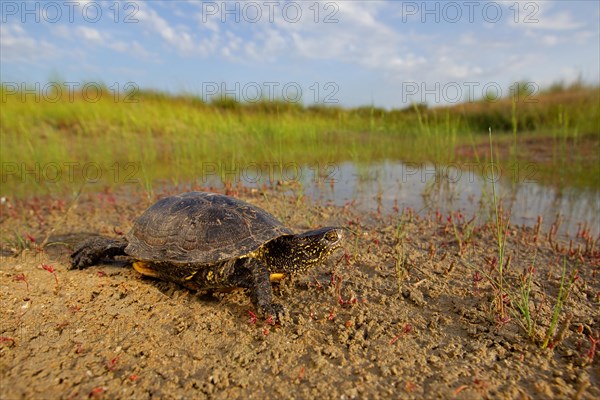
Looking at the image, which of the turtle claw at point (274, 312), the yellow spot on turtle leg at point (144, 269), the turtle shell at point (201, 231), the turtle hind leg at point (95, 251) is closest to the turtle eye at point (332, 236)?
the turtle shell at point (201, 231)

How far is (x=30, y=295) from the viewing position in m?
2.74

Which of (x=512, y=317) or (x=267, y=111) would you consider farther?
(x=267, y=111)

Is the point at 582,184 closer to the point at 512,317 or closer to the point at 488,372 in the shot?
the point at 512,317

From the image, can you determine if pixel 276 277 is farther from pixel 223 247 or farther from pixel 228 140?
pixel 228 140

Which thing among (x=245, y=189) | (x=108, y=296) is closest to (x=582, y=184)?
(x=245, y=189)

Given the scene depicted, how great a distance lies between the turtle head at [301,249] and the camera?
2.70 m

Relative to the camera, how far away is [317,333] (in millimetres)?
2342

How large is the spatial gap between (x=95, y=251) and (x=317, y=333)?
7.23ft

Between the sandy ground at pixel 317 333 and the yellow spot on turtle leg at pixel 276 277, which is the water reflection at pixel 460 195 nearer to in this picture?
the sandy ground at pixel 317 333

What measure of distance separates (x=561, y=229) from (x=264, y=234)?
3823 millimetres

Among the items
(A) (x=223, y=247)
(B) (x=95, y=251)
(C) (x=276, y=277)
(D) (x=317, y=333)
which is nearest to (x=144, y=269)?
(B) (x=95, y=251)

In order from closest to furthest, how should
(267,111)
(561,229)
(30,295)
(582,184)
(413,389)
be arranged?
1. (413,389)
2. (30,295)
3. (561,229)
4. (582,184)
5. (267,111)

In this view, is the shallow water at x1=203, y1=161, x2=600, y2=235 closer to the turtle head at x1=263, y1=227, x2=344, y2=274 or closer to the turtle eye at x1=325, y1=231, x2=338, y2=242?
the turtle head at x1=263, y1=227, x2=344, y2=274

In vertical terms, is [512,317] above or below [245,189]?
below
